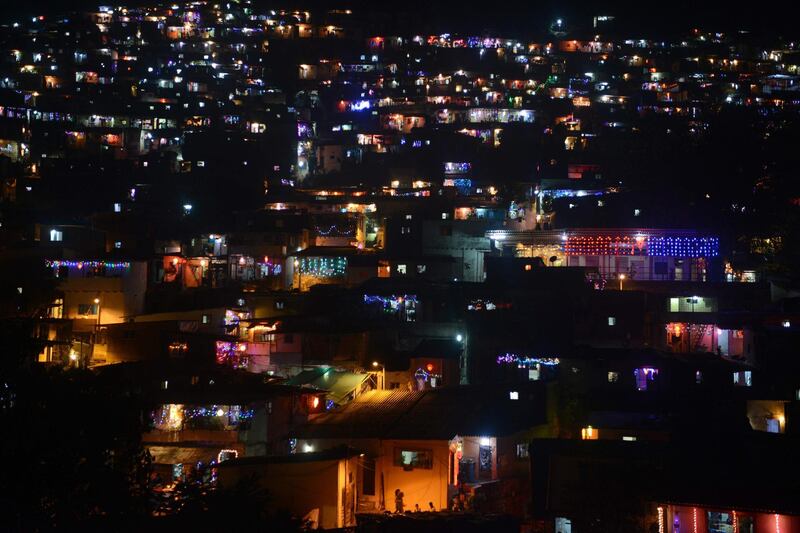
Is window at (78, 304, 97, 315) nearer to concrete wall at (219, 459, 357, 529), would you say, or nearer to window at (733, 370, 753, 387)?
concrete wall at (219, 459, 357, 529)

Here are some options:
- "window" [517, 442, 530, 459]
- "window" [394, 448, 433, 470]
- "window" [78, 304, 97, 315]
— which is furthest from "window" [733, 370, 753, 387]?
"window" [78, 304, 97, 315]

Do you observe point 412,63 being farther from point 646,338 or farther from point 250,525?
point 250,525

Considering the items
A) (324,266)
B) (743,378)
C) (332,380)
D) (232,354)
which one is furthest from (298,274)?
(743,378)

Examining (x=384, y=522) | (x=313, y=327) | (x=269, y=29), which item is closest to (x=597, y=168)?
(x=313, y=327)

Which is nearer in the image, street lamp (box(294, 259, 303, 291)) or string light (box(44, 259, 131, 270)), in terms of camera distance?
string light (box(44, 259, 131, 270))

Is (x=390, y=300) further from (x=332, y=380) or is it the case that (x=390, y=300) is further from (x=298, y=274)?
(x=298, y=274)

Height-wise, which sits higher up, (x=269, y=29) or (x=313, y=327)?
(x=269, y=29)

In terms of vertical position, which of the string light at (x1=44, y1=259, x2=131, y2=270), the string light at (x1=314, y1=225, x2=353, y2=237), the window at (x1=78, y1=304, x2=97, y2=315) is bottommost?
the window at (x1=78, y1=304, x2=97, y2=315)
